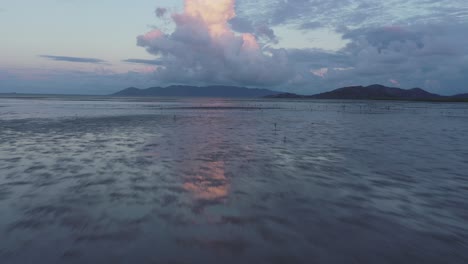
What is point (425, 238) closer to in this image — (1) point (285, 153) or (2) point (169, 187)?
(2) point (169, 187)

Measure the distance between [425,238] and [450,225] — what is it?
1756mm

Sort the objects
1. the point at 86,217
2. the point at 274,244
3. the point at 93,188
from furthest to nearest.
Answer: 1. the point at 93,188
2. the point at 86,217
3. the point at 274,244

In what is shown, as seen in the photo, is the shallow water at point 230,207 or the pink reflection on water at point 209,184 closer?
the shallow water at point 230,207

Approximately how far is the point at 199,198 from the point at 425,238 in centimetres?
826

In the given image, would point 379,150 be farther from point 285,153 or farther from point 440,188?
point 440,188

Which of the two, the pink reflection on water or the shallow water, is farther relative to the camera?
the pink reflection on water

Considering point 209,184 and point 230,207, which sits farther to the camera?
point 209,184

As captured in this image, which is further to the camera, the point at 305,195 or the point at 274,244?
the point at 305,195

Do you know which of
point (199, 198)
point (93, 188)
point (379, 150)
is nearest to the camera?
point (199, 198)

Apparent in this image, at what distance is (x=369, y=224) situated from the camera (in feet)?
33.6

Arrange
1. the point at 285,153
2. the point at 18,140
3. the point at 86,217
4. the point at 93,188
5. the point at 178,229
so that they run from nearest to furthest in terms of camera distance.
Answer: the point at 178,229
the point at 86,217
the point at 93,188
the point at 285,153
the point at 18,140

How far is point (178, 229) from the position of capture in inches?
383

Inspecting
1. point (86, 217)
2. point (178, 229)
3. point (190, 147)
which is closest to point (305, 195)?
point (178, 229)

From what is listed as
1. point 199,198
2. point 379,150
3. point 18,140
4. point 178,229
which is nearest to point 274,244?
point 178,229
